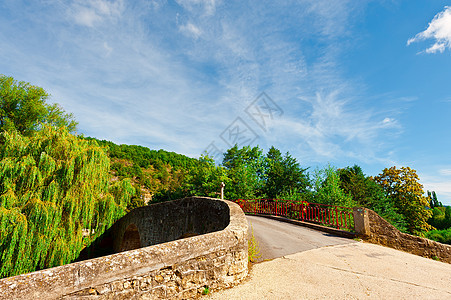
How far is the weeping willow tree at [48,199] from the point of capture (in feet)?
27.4

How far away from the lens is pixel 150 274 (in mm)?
2646

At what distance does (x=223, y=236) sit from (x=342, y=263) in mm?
2823

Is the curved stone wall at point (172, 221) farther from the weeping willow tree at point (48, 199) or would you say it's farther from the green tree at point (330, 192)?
the green tree at point (330, 192)

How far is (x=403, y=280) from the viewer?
391cm

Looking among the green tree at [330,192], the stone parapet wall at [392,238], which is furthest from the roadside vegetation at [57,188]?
the stone parapet wall at [392,238]

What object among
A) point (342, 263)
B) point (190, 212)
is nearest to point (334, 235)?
point (342, 263)

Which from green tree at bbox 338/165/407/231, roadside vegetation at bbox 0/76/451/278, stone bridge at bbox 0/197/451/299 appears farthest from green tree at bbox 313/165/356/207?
stone bridge at bbox 0/197/451/299

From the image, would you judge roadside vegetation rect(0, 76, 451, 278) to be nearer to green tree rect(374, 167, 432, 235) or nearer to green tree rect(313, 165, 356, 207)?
green tree rect(313, 165, 356, 207)

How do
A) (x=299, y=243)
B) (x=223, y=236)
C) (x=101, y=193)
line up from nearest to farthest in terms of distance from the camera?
1. (x=223, y=236)
2. (x=299, y=243)
3. (x=101, y=193)

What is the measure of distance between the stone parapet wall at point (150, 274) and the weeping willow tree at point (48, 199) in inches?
335

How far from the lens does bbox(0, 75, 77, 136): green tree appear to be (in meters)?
15.9

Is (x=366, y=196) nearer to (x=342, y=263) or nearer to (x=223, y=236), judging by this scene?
(x=342, y=263)

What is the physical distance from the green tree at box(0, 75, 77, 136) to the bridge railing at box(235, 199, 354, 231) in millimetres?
14716

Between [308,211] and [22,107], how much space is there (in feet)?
66.2
